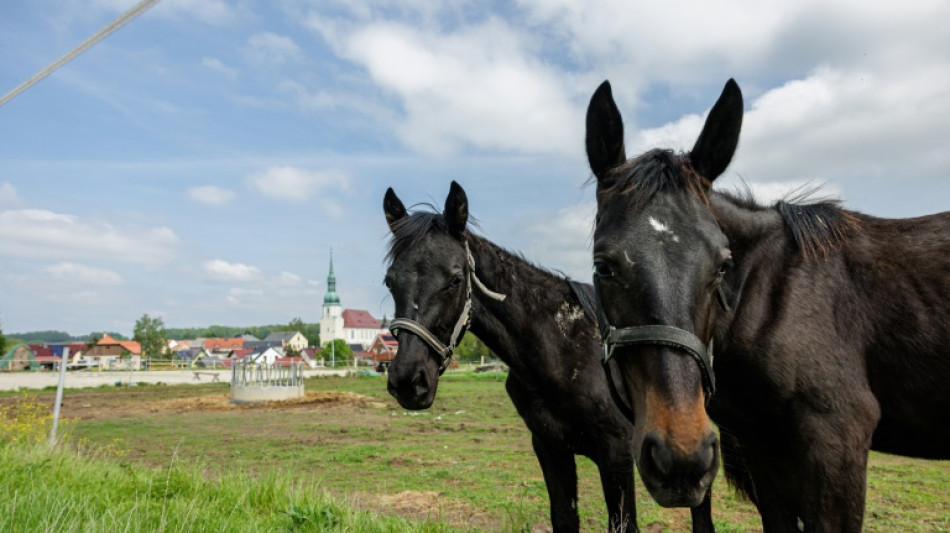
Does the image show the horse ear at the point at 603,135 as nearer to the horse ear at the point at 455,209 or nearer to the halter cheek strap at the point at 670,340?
the halter cheek strap at the point at 670,340

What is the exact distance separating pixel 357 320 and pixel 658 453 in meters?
148

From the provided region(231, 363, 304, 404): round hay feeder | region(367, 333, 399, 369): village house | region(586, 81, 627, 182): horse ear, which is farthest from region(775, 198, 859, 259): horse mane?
region(367, 333, 399, 369): village house

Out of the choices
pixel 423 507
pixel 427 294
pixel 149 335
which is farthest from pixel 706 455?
pixel 149 335

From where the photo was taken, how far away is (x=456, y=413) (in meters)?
18.4

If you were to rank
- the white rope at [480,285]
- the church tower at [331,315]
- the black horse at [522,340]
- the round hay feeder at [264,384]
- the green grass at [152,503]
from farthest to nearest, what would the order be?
1. the church tower at [331,315]
2. the round hay feeder at [264,384]
3. the white rope at [480,285]
4. the black horse at [522,340]
5. the green grass at [152,503]

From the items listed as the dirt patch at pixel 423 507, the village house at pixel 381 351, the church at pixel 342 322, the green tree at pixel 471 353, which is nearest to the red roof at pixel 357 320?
the church at pixel 342 322

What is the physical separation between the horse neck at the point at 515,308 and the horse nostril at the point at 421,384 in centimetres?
82

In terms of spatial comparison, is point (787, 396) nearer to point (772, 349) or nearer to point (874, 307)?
point (772, 349)

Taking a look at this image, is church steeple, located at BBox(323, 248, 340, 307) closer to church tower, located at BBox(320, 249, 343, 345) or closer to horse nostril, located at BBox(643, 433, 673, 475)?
church tower, located at BBox(320, 249, 343, 345)

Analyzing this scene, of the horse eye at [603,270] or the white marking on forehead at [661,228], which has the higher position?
the white marking on forehead at [661,228]

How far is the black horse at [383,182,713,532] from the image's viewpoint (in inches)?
167

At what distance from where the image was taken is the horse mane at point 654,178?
2264 millimetres

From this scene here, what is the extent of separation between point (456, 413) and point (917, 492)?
1269 centimetres

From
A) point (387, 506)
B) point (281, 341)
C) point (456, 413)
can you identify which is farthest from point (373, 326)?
point (387, 506)
